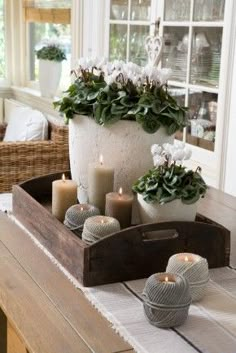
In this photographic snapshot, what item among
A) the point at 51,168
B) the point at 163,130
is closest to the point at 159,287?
the point at 163,130

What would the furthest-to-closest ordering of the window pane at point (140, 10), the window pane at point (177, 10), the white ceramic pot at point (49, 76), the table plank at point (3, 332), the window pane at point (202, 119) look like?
1. the white ceramic pot at point (49, 76)
2. the window pane at point (140, 10)
3. the window pane at point (177, 10)
4. the window pane at point (202, 119)
5. the table plank at point (3, 332)

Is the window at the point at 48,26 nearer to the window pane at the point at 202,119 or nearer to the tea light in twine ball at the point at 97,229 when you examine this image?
the window pane at the point at 202,119

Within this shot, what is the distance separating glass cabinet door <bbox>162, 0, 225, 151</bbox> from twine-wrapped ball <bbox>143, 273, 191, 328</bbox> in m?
1.89

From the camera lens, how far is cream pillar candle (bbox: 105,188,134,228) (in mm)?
1242

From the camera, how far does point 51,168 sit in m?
3.20

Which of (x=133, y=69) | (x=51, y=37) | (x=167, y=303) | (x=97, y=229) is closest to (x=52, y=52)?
(x=51, y=37)

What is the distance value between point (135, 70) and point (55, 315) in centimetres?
62

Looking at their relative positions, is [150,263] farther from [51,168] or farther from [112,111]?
[51,168]

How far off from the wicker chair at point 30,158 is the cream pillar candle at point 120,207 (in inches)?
73.2

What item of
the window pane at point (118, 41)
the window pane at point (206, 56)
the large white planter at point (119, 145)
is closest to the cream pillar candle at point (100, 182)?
the large white planter at point (119, 145)

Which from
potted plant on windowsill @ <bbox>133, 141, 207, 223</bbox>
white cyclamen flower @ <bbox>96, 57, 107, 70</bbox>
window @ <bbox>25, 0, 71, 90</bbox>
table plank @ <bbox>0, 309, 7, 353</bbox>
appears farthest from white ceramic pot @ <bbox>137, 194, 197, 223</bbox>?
window @ <bbox>25, 0, 71, 90</bbox>

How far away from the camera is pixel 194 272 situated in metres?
1.04

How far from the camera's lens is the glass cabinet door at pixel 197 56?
2.79 m

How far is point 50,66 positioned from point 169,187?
126 inches
